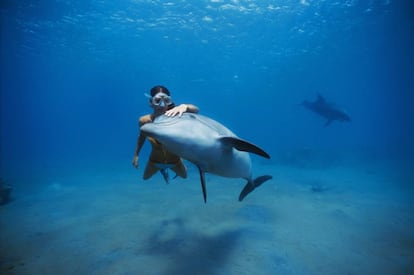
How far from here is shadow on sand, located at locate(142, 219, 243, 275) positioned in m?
3.63

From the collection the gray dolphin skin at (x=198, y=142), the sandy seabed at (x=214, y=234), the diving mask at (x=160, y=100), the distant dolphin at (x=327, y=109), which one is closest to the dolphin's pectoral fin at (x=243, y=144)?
the gray dolphin skin at (x=198, y=142)

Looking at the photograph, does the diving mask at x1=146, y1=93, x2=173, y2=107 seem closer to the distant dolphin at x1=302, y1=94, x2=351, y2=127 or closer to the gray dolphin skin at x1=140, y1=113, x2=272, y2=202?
the gray dolphin skin at x1=140, y1=113, x2=272, y2=202

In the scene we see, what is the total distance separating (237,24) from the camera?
20047 mm

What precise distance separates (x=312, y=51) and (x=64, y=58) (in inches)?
1218

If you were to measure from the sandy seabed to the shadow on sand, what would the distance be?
0.02 m

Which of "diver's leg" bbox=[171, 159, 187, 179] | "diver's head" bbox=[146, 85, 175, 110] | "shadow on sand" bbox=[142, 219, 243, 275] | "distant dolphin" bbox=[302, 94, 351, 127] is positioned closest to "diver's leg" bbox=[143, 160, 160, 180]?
"diver's leg" bbox=[171, 159, 187, 179]

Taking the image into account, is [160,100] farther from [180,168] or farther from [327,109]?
[327,109]

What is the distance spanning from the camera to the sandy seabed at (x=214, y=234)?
3.78m

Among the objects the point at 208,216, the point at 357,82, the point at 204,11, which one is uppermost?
the point at 204,11

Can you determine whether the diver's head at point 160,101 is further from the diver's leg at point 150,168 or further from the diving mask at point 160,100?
the diver's leg at point 150,168

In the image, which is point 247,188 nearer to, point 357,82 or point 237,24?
point 237,24

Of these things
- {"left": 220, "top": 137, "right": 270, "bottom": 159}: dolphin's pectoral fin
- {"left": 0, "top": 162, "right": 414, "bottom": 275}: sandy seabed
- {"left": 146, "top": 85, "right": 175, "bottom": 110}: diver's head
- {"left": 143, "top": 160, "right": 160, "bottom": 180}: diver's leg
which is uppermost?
{"left": 146, "top": 85, "right": 175, "bottom": 110}: diver's head

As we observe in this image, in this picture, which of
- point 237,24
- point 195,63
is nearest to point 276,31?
point 237,24

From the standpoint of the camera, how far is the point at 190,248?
425 cm
